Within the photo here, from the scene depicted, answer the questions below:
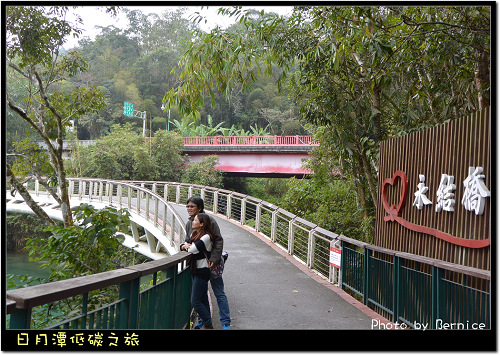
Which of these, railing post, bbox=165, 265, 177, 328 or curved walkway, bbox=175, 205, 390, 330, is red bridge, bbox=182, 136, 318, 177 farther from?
railing post, bbox=165, 265, 177, 328

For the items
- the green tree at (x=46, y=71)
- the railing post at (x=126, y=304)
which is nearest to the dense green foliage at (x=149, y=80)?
the green tree at (x=46, y=71)

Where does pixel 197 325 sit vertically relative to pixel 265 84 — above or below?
below

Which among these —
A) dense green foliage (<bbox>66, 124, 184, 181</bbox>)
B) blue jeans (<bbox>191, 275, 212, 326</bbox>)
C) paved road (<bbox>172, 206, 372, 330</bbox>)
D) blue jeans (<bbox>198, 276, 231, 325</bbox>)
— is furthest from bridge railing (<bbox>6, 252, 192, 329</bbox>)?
dense green foliage (<bbox>66, 124, 184, 181</bbox>)

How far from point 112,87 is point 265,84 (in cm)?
1965

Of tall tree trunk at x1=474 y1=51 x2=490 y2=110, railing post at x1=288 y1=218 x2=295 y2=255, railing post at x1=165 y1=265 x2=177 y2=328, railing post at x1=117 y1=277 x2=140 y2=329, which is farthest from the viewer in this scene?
railing post at x1=288 y1=218 x2=295 y2=255

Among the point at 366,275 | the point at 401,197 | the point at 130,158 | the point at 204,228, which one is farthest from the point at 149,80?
the point at 204,228

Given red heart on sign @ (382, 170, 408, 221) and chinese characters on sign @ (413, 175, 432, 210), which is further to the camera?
red heart on sign @ (382, 170, 408, 221)

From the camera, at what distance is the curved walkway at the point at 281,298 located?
217 inches

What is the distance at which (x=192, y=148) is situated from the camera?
27.1m

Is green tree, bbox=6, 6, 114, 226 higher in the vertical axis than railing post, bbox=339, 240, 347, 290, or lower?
higher

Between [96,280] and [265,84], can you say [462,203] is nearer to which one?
[96,280]

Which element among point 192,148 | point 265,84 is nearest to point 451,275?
point 192,148

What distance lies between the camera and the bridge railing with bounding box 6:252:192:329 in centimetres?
226

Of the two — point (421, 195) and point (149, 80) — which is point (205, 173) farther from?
point (421, 195)
